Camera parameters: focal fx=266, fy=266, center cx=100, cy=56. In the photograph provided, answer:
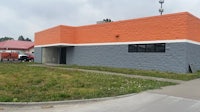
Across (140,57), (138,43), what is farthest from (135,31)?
(140,57)

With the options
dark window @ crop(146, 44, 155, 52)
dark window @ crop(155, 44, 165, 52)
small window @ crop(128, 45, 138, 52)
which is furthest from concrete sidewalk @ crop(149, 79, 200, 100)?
small window @ crop(128, 45, 138, 52)

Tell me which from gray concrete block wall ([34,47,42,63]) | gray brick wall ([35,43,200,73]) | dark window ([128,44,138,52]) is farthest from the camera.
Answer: gray concrete block wall ([34,47,42,63])

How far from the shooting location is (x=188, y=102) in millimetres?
9250

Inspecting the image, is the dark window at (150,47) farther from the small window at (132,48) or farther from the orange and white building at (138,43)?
the small window at (132,48)

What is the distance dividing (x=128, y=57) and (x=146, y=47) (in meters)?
2.55

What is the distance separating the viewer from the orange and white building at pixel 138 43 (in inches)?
903

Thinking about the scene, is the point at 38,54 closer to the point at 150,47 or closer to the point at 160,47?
the point at 150,47

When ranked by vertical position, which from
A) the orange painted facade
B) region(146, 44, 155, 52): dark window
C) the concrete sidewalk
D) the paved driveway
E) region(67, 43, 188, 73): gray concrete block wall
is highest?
the orange painted facade

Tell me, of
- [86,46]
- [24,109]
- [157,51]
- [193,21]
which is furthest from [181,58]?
[24,109]

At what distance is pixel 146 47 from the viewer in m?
25.6

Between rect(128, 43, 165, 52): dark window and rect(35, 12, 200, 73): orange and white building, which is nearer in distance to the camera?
rect(35, 12, 200, 73): orange and white building

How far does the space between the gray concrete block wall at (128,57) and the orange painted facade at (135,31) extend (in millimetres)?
900

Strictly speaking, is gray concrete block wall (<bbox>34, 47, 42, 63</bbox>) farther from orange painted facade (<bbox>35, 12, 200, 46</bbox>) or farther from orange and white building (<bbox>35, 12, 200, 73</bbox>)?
orange and white building (<bbox>35, 12, 200, 73</bbox>)

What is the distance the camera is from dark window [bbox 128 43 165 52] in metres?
24.3
